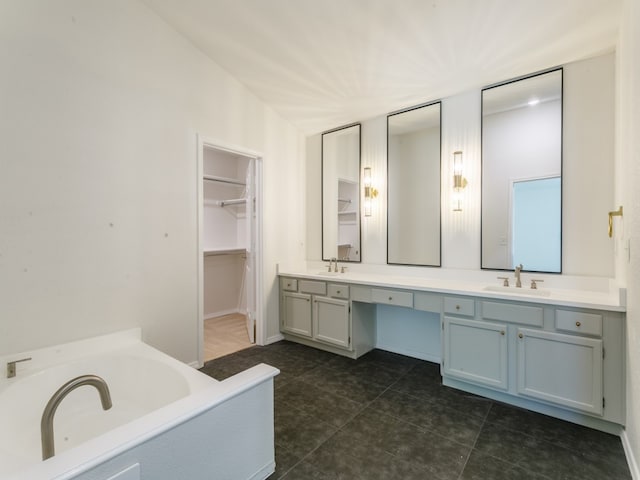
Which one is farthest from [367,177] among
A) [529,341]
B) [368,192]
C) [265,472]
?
[265,472]

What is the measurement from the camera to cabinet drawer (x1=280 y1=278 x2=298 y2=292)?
353 cm

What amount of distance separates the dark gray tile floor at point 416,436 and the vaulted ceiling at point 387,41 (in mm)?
2590

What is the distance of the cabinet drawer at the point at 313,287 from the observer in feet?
10.7

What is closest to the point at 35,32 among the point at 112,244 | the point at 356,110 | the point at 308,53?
the point at 112,244

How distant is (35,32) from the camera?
1.93 metres

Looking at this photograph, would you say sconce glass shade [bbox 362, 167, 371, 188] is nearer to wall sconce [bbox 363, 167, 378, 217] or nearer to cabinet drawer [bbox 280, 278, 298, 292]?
wall sconce [bbox 363, 167, 378, 217]

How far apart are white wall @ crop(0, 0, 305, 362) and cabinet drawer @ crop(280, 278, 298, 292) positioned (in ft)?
3.57

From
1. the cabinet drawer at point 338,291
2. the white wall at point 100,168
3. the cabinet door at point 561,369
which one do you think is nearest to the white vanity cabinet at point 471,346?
the cabinet door at point 561,369

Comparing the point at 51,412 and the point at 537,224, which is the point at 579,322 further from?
the point at 51,412

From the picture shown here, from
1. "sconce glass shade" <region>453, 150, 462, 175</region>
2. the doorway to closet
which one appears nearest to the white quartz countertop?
"sconce glass shade" <region>453, 150, 462, 175</region>

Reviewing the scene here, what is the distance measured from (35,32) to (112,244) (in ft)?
4.62

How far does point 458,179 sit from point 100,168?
9.64 feet

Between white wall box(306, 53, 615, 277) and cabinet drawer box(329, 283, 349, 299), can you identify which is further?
cabinet drawer box(329, 283, 349, 299)

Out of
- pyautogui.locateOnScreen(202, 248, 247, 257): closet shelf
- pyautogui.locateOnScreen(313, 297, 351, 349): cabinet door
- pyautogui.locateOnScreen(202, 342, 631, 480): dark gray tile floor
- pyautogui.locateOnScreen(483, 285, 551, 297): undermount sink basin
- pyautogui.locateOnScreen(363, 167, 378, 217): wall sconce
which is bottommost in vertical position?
pyautogui.locateOnScreen(202, 342, 631, 480): dark gray tile floor
